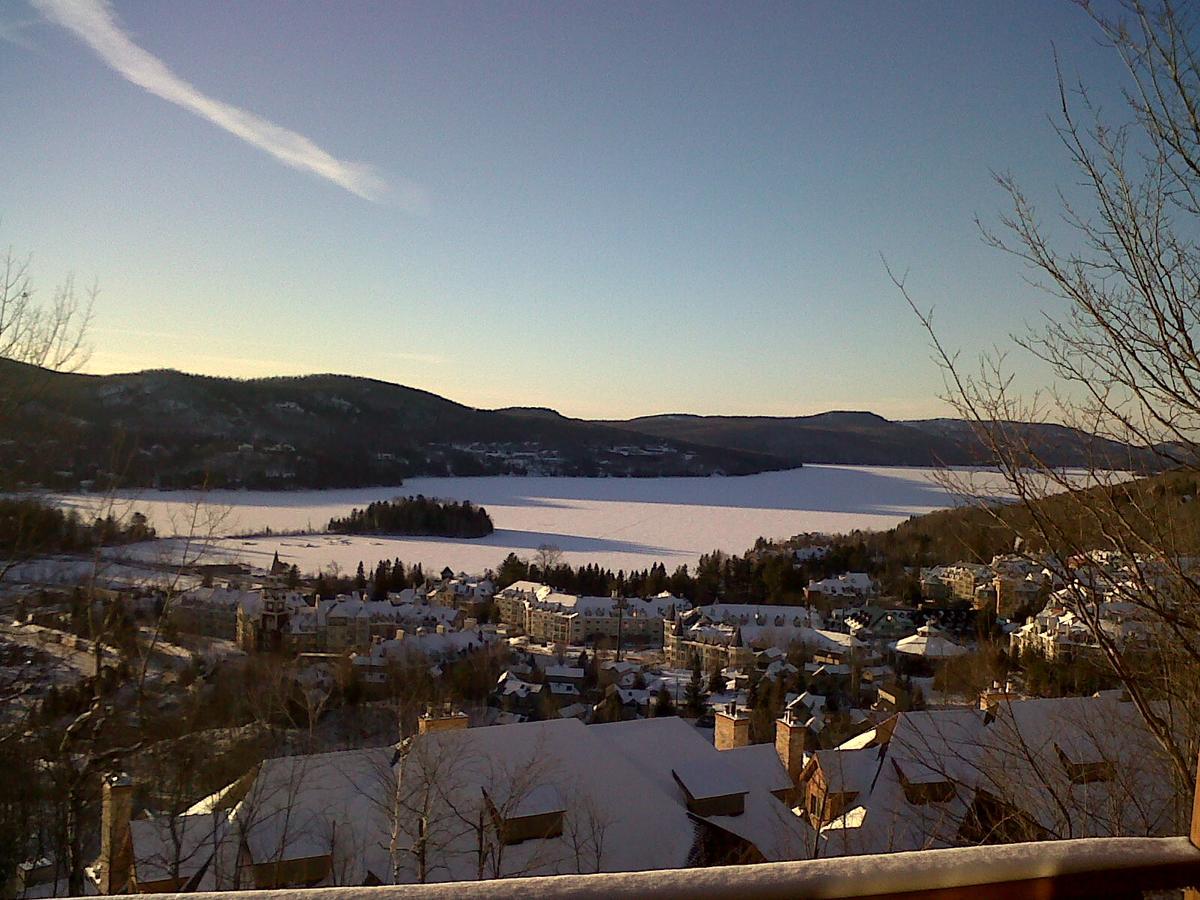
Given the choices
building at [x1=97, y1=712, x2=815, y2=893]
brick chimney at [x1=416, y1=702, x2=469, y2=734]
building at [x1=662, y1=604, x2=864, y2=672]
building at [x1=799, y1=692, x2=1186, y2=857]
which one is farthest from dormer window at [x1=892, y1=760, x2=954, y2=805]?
building at [x1=662, y1=604, x2=864, y2=672]

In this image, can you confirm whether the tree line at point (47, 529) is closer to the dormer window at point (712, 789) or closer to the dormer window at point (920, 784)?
the dormer window at point (712, 789)

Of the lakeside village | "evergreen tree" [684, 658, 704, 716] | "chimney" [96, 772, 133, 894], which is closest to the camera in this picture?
the lakeside village

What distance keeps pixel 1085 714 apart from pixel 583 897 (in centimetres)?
576

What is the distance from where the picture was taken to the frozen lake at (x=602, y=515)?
3107cm

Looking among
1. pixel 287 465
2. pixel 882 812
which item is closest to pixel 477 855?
pixel 882 812

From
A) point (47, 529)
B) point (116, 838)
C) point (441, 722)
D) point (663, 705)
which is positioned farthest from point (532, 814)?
point (663, 705)

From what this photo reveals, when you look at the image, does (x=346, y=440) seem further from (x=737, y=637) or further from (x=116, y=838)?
(x=116, y=838)

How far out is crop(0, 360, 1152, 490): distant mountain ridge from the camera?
4.62 m

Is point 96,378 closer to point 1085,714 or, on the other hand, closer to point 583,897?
point 583,897

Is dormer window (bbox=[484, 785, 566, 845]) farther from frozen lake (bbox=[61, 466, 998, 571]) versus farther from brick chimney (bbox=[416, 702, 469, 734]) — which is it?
frozen lake (bbox=[61, 466, 998, 571])

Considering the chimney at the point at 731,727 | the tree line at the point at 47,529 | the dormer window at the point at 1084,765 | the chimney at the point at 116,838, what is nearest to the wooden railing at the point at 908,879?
the dormer window at the point at 1084,765

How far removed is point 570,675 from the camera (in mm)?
16391

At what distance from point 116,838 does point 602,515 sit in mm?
41969

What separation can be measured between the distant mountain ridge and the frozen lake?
5.35 ft
